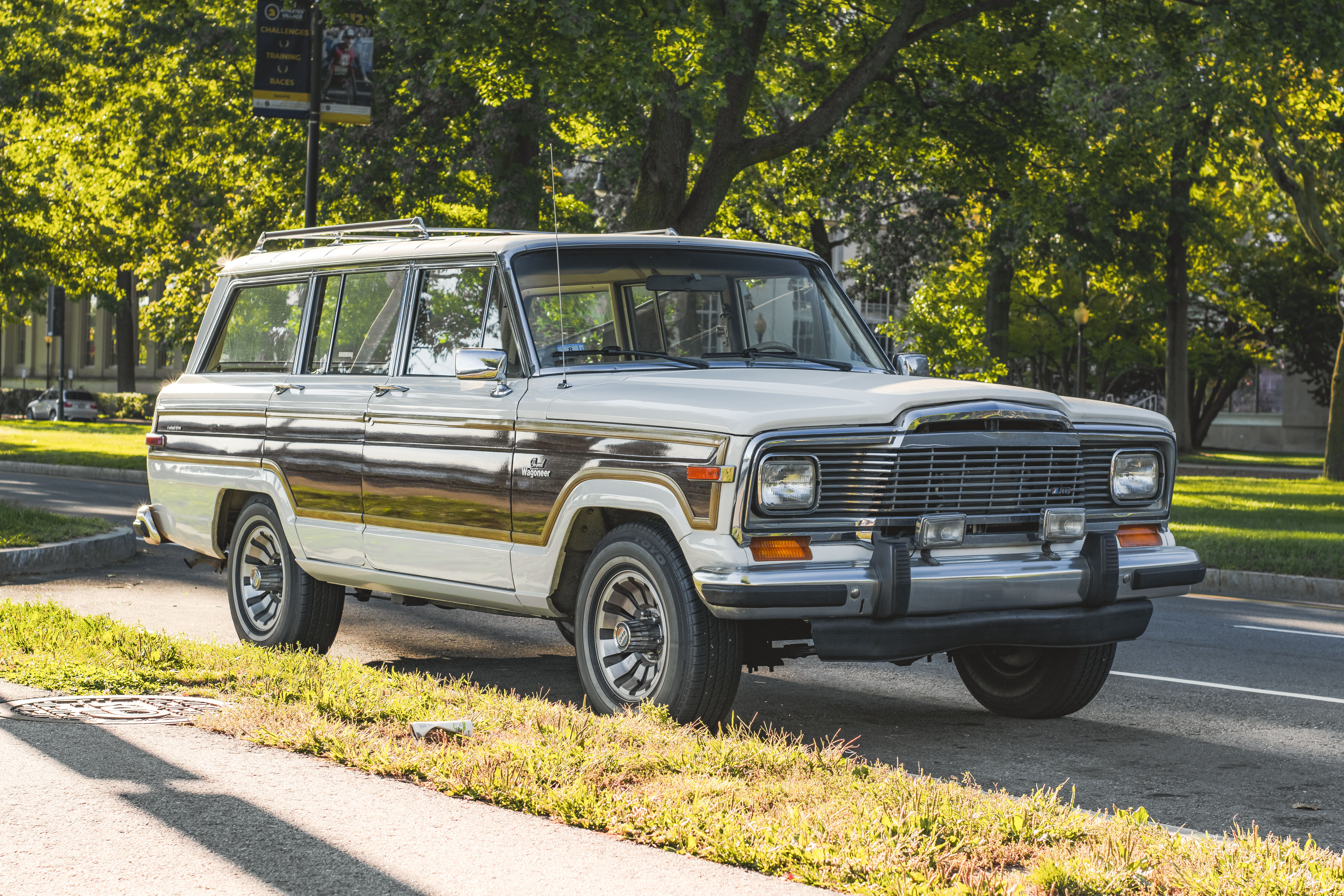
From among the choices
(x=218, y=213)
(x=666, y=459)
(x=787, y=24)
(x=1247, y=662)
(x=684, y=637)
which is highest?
(x=787, y=24)

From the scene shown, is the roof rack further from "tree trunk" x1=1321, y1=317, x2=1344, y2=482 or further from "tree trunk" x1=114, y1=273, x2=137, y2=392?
"tree trunk" x1=114, y1=273, x2=137, y2=392

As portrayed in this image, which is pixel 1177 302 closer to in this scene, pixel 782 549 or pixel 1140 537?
pixel 1140 537

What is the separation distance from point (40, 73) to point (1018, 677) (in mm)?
25607

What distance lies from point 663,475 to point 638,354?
124 cm

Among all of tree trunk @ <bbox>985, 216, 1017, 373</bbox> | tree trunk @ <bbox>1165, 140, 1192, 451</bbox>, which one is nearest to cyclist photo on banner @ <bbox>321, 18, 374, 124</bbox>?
tree trunk @ <bbox>985, 216, 1017, 373</bbox>

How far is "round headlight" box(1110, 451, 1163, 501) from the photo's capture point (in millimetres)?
6938

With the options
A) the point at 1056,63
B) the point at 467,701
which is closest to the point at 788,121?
the point at 1056,63

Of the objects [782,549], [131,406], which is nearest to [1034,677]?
[782,549]

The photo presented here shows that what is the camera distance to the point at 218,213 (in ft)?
94.9

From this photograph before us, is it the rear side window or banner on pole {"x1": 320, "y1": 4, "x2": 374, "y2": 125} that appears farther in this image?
banner on pole {"x1": 320, "y1": 4, "x2": 374, "y2": 125}

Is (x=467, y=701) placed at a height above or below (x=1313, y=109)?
below

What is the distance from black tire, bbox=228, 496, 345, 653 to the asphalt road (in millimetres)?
Answer: 465

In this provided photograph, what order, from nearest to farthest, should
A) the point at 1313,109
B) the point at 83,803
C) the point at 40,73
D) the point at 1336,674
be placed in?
the point at 83,803 < the point at 1336,674 < the point at 40,73 < the point at 1313,109

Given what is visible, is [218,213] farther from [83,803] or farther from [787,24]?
[83,803]
